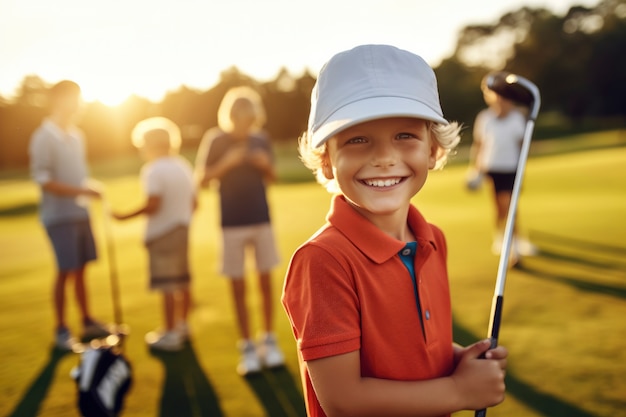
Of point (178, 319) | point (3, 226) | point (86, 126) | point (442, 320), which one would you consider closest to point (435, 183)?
point (3, 226)

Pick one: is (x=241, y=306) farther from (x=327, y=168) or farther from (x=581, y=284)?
(x=581, y=284)

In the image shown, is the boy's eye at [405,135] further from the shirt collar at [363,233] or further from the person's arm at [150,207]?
the person's arm at [150,207]

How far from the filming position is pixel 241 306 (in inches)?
Result: 168

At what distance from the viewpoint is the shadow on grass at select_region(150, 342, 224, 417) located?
11.5 feet

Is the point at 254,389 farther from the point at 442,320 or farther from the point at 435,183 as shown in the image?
the point at 435,183

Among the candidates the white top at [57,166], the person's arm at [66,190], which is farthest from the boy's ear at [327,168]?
the white top at [57,166]

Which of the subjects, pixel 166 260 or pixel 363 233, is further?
pixel 166 260

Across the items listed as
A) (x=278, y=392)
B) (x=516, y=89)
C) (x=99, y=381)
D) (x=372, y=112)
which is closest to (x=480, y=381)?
(x=372, y=112)

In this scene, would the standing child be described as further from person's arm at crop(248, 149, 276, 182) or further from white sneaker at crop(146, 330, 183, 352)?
white sneaker at crop(146, 330, 183, 352)

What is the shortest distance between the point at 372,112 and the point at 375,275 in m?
0.42

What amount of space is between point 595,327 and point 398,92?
3.69 meters

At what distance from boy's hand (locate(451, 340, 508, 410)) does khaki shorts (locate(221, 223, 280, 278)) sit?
286 centimetres

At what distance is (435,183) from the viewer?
16531 mm

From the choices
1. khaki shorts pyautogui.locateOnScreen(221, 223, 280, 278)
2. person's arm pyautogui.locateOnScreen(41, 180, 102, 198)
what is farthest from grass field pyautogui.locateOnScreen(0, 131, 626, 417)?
person's arm pyautogui.locateOnScreen(41, 180, 102, 198)
